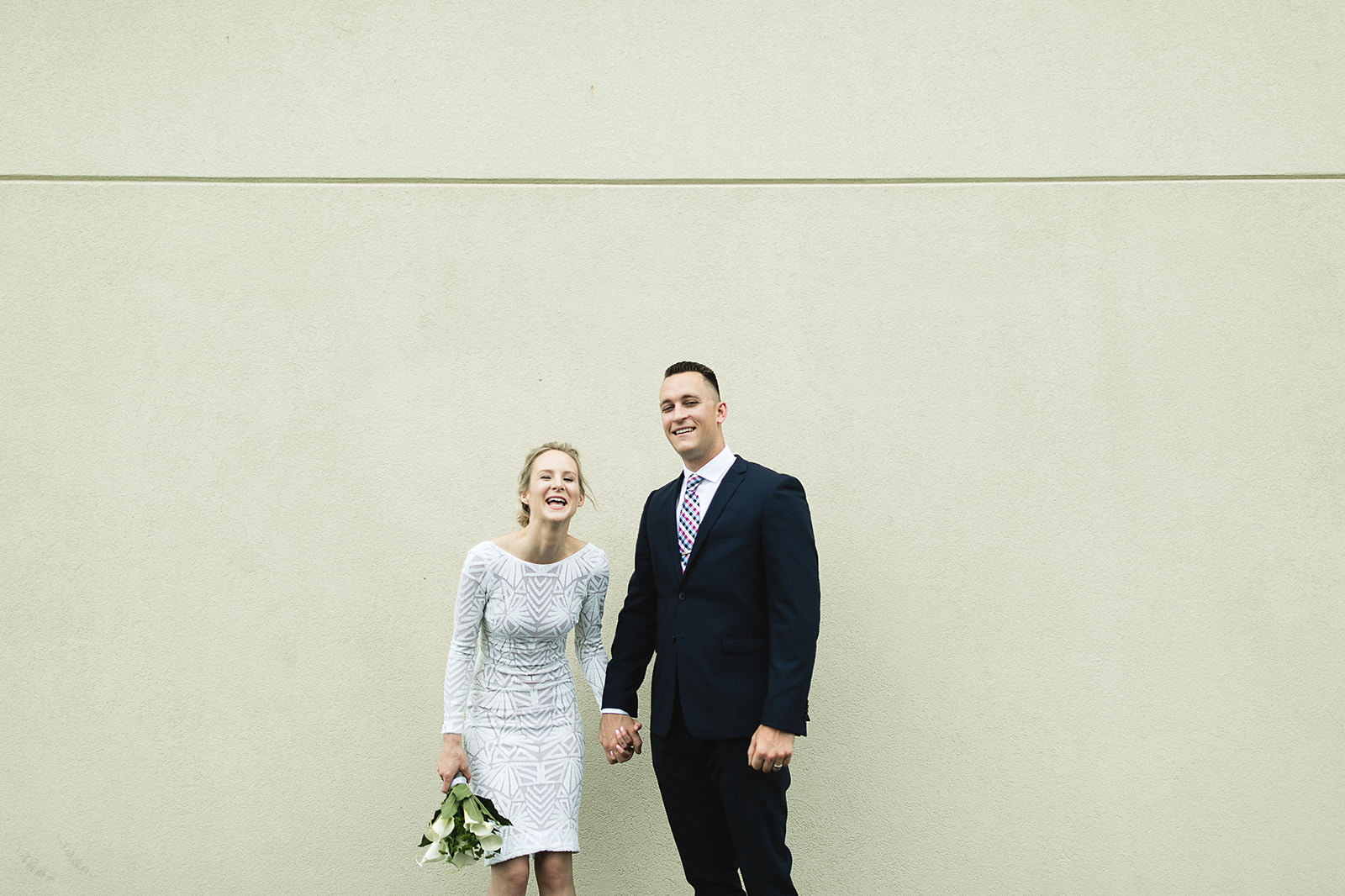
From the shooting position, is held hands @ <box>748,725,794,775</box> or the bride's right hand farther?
the bride's right hand

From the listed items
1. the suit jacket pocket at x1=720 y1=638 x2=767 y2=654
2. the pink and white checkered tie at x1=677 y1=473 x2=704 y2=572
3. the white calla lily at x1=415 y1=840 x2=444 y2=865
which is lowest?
the white calla lily at x1=415 y1=840 x2=444 y2=865

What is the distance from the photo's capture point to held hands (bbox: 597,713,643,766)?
10.2 ft

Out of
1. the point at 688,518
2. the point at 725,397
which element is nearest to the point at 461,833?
the point at 688,518

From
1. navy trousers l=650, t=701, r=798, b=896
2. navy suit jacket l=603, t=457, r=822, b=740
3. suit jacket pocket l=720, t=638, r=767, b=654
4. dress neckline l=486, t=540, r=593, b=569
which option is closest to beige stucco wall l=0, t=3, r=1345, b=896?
dress neckline l=486, t=540, r=593, b=569

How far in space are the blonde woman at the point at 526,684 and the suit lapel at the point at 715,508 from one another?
0.45m

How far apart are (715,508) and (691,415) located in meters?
0.32

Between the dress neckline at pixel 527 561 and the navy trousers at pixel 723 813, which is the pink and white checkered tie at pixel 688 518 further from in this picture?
the navy trousers at pixel 723 813

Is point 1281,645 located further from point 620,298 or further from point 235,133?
point 235,133

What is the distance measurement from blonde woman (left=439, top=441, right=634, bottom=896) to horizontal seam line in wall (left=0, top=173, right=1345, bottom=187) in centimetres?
137

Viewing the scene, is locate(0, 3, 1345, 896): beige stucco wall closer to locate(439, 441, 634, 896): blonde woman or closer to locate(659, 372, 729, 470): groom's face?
locate(439, 441, 634, 896): blonde woman

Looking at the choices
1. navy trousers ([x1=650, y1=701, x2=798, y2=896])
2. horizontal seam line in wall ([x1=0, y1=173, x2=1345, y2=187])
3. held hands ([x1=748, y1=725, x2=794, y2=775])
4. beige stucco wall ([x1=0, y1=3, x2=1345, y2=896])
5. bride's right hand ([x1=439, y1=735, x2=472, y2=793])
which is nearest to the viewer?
held hands ([x1=748, y1=725, x2=794, y2=775])

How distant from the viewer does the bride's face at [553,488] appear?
3074mm

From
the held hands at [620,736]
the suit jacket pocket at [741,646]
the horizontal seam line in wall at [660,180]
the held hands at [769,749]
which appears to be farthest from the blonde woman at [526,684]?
the horizontal seam line in wall at [660,180]

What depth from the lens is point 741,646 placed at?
9.52 ft
